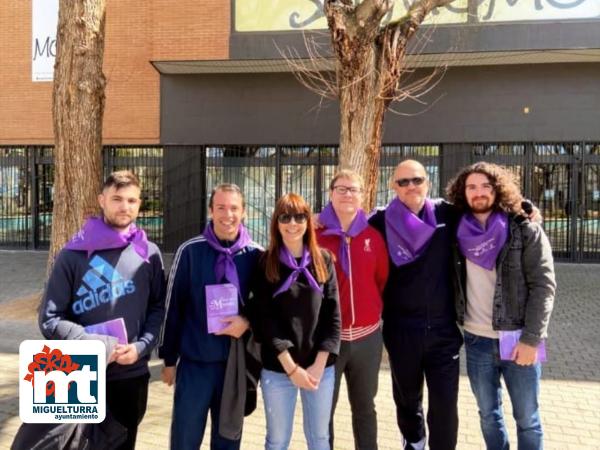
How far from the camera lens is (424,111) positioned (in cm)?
1401

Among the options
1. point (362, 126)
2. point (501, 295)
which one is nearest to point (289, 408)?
point (501, 295)

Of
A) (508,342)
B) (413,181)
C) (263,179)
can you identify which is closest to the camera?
(508,342)

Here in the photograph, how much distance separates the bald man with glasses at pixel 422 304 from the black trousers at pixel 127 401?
148 centimetres

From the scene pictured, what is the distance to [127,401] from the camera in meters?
2.99

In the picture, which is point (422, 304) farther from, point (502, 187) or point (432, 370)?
point (502, 187)

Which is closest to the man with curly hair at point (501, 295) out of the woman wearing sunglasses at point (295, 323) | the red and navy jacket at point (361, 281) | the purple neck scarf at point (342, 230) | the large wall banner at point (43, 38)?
the red and navy jacket at point (361, 281)

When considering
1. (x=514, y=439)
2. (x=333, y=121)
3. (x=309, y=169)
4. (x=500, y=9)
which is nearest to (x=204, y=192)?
(x=309, y=169)

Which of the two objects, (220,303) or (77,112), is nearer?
(220,303)

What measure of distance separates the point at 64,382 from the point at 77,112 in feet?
18.2

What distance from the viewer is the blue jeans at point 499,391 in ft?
10.4

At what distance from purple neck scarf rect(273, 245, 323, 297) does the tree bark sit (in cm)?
325

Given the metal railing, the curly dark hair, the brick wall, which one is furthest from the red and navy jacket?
the brick wall

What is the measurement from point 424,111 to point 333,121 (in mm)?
2308

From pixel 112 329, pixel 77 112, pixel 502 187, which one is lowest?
pixel 112 329
